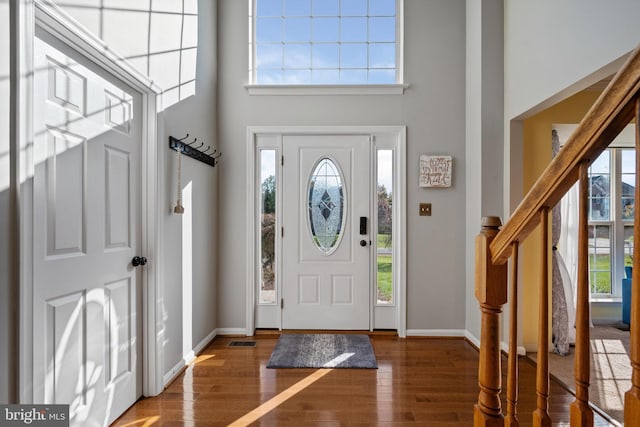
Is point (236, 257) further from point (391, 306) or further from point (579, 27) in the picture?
point (579, 27)

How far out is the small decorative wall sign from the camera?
11.3 feet

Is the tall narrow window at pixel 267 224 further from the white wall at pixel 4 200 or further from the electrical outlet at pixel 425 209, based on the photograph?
the white wall at pixel 4 200

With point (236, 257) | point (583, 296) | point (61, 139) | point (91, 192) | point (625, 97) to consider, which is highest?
point (61, 139)

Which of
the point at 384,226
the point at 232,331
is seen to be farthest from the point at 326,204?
the point at 232,331

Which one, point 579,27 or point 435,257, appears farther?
point 435,257

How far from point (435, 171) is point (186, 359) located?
8.93ft

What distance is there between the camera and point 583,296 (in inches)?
31.7

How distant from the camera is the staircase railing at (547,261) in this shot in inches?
26.6

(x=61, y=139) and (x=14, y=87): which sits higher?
(x=14, y=87)

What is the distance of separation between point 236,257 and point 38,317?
212 cm

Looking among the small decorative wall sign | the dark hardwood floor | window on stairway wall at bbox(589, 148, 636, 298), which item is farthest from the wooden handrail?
window on stairway wall at bbox(589, 148, 636, 298)

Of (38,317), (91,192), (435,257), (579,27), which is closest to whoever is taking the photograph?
(38,317)

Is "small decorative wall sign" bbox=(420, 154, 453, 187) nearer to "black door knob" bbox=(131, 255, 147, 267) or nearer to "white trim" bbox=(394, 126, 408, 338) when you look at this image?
"white trim" bbox=(394, 126, 408, 338)

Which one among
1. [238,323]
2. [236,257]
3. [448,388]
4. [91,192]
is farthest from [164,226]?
[448,388]
